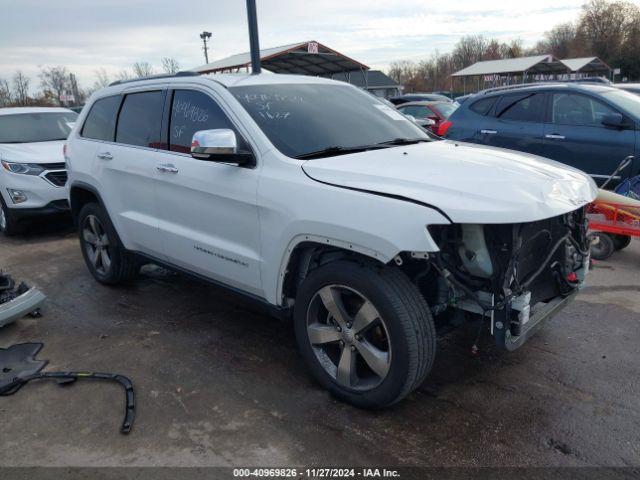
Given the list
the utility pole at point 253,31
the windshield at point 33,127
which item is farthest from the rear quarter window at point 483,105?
the windshield at point 33,127

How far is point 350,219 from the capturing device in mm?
2762

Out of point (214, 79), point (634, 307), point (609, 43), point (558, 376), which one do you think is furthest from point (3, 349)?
point (609, 43)

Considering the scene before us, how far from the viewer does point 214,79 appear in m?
3.82

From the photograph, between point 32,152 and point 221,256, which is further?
point 32,152

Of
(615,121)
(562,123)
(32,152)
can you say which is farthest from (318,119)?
(32,152)

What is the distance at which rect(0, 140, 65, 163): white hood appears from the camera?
732cm

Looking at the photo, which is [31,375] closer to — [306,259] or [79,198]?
[306,259]

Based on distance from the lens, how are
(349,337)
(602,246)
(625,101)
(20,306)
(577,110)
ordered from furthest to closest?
(577,110), (625,101), (602,246), (20,306), (349,337)

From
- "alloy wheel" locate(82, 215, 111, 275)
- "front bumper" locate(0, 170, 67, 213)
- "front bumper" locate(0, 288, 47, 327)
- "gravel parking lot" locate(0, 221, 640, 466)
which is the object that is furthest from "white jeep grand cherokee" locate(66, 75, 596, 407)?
"front bumper" locate(0, 170, 67, 213)

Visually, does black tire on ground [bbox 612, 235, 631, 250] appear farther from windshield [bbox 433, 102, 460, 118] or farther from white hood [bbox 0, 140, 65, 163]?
windshield [bbox 433, 102, 460, 118]

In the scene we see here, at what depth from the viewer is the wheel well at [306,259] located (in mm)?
3004

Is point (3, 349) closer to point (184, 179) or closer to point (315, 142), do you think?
point (184, 179)

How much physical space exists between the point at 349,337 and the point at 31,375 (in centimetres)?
219

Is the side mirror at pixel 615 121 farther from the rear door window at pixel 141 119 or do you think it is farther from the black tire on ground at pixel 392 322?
the rear door window at pixel 141 119
